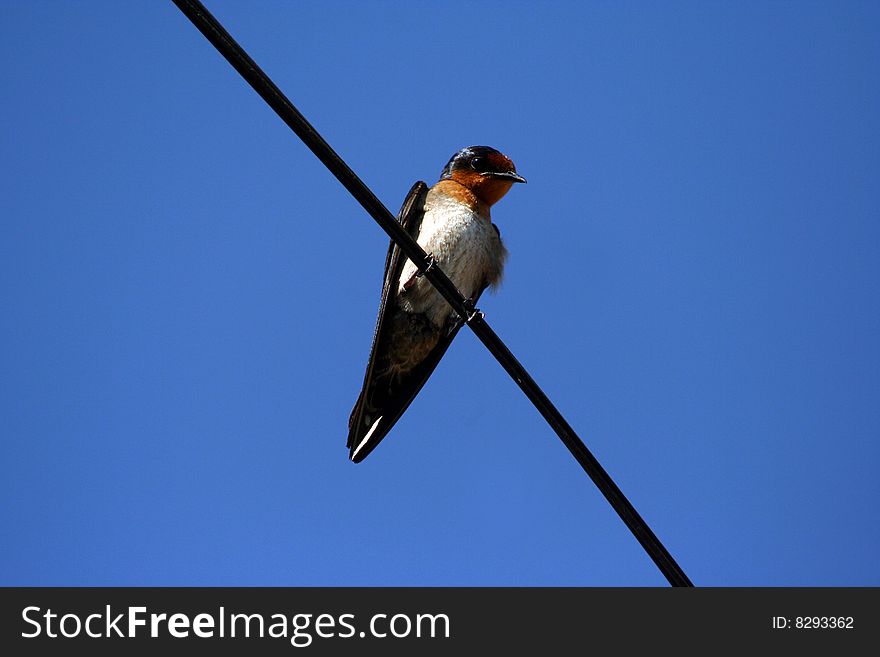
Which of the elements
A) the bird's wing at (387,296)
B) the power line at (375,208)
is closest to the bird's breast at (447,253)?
the bird's wing at (387,296)

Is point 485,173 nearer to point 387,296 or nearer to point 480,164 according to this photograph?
point 480,164

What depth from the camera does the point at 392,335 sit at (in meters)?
6.87

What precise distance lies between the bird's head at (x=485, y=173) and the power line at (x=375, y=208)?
351cm

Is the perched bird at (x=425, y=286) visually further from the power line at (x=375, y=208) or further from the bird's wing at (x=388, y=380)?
the power line at (x=375, y=208)

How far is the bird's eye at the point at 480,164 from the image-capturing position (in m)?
7.40

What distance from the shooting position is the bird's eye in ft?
24.3

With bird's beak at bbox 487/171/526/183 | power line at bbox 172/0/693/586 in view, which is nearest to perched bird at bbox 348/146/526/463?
bird's beak at bbox 487/171/526/183

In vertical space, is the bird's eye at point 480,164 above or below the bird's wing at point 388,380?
above

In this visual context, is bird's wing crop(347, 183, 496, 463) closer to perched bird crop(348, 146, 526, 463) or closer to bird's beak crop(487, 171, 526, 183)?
perched bird crop(348, 146, 526, 463)
